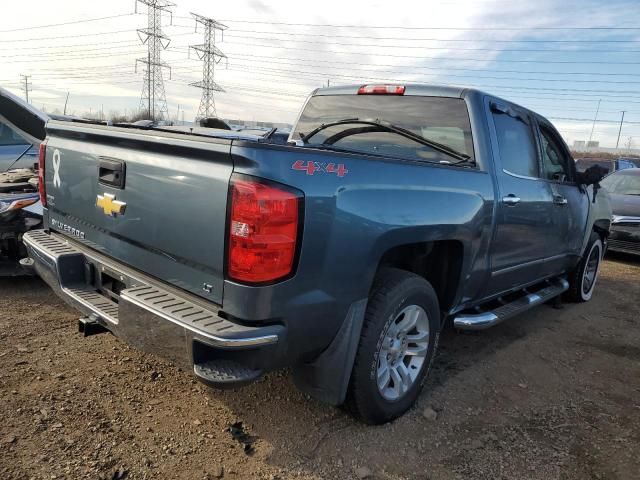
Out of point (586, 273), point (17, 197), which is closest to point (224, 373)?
point (17, 197)

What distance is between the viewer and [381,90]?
409cm

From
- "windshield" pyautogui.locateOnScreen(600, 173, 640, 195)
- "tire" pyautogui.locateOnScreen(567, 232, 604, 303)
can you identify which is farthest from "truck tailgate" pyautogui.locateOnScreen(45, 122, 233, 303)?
"windshield" pyautogui.locateOnScreen(600, 173, 640, 195)

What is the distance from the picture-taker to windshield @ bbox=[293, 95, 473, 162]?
3.68 m

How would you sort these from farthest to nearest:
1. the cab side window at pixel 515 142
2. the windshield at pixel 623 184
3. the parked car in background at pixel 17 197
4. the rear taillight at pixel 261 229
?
the windshield at pixel 623 184 → the parked car in background at pixel 17 197 → the cab side window at pixel 515 142 → the rear taillight at pixel 261 229

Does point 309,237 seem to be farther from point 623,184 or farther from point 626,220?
point 623,184

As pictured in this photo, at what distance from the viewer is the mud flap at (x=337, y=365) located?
8.38 ft

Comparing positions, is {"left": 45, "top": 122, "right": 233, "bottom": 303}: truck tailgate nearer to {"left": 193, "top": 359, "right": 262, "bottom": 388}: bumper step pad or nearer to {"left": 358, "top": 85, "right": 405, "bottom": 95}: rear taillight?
{"left": 193, "top": 359, "right": 262, "bottom": 388}: bumper step pad

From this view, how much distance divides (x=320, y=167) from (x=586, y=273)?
4.84 m

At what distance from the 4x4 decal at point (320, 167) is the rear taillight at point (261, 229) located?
4.7 inches

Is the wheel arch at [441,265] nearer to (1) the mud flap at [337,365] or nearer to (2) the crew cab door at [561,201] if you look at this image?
(1) the mud flap at [337,365]

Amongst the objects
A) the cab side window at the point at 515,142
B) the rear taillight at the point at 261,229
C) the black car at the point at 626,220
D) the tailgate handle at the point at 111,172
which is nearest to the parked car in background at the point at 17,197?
the tailgate handle at the point at 111,172

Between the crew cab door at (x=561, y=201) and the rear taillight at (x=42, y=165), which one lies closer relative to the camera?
the rear taillight at (x=42, y=165)

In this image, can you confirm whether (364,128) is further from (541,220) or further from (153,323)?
(153,323)

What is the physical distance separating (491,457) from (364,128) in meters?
2.46
